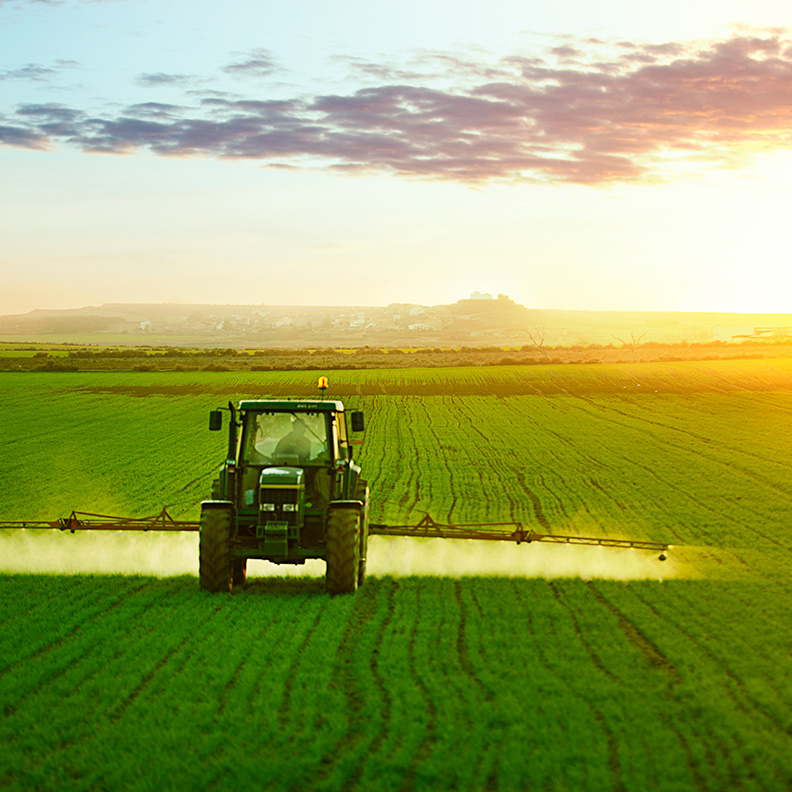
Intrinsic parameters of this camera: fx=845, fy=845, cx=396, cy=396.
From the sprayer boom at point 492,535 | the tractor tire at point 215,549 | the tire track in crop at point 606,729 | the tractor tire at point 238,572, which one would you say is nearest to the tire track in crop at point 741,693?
the tire track in crop at point 606,729

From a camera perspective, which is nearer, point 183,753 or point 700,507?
point 183,753

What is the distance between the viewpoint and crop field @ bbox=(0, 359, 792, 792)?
22.3 feet

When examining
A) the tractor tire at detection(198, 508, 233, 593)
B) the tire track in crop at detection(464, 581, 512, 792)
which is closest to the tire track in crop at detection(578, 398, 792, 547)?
the tire track in crop at detection(464, 581, 512, 792)

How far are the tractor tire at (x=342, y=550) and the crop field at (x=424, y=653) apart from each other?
0.29 metres

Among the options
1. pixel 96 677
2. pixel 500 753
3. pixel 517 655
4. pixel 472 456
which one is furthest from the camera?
pixel 472 456

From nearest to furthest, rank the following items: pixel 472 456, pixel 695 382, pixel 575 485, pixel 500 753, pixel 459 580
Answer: pixel 500 753
pixel 459 580
pixel 575 485
pixel 472 456
pixel 695 382

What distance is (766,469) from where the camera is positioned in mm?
25844

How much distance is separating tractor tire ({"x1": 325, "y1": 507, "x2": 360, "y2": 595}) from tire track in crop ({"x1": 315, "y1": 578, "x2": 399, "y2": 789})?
0.34 m

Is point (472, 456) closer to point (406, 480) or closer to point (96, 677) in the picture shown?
point (406, 480)

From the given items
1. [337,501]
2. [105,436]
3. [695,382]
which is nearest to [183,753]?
[337,501]

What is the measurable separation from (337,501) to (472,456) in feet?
58.3

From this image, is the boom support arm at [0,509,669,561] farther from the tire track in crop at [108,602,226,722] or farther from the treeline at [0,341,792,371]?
the treeline at [0,341,792,371]

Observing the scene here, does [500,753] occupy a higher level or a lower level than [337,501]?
lower

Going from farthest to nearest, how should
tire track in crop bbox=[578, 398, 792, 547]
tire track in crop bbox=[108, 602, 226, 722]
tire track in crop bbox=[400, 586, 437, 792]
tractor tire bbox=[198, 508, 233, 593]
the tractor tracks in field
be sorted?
tire track in crop bbox=[578, 398, 792, 547] → tractor tire bbox=[198, 508, 233, 593] → the tractor tracks in field → tire track in crop bbox=[108, 602, 226, 722] → tire track in crop bbox=[400, 586, 437, 792]
